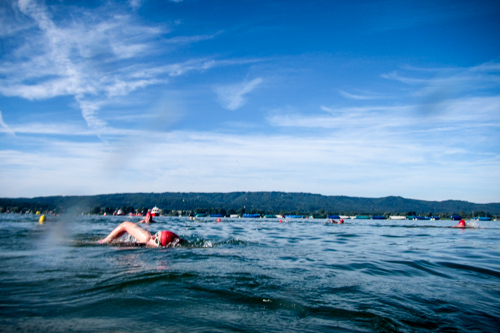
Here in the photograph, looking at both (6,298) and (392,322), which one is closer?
(392,322)

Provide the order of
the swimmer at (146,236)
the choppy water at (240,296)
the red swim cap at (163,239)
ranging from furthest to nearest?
the red swim cap at (163,239)
the swimmer at (146,236)
the choppy water at (240,296)

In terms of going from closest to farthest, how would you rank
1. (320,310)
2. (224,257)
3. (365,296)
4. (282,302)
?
(320,310) < (282,302) < (365,296) < (224,257)

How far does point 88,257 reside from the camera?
9.80m

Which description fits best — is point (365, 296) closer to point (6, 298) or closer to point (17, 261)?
point (6, 298)

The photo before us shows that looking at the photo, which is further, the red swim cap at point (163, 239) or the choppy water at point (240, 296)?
the red swim cap at point (163, 239)

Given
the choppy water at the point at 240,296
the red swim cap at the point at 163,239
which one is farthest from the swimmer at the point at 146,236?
the choppy water at the point at 240,296

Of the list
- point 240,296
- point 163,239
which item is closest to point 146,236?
point 163,239

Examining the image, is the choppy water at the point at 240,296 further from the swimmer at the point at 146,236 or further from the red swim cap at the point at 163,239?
the red swim cap at the point at 163,239

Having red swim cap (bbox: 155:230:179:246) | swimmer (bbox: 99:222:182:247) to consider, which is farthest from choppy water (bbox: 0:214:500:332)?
red swim cap (bbox: 155:230:179:246)

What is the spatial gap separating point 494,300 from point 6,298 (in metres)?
9.22

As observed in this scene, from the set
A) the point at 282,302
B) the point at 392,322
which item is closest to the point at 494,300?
the point at 392,322

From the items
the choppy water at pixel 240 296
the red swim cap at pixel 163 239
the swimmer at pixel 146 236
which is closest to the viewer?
the choppy water at pixel 240 296

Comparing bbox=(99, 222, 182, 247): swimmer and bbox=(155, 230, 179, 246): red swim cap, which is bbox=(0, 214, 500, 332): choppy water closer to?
bbox=(99, 222, 182, 247): swimmer

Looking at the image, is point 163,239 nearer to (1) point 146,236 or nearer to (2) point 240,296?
(1) point 146,236
